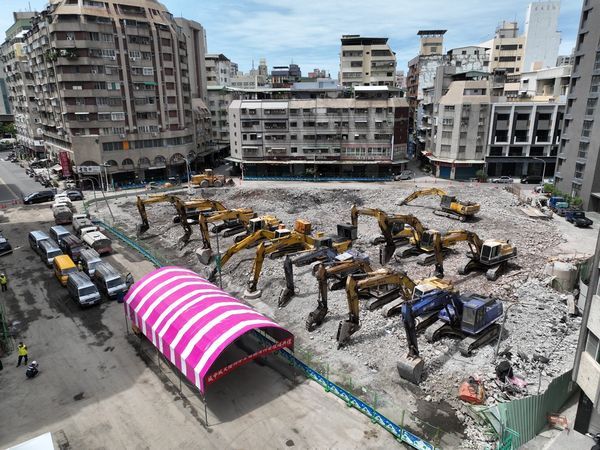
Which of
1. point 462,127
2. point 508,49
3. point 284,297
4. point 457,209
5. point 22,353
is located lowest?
point 22,353

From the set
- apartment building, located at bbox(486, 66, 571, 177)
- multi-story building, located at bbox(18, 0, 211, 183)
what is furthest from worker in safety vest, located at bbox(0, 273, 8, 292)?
apartment building, located at bbox(486, 66, 571, 177)

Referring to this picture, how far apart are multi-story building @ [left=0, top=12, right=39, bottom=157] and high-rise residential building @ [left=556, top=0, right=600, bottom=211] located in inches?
4749

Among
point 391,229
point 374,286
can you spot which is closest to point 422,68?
point 391,229

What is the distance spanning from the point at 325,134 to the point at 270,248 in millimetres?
54569

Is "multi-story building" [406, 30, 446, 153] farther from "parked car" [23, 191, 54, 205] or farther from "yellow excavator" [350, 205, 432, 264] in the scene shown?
"parked car" [23, 191, 54, 205]

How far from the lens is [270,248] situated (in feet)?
123

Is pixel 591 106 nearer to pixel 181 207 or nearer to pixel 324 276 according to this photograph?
pixel 324 276

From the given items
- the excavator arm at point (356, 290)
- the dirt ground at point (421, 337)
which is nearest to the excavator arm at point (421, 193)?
the dirt ground at point (421, 337)

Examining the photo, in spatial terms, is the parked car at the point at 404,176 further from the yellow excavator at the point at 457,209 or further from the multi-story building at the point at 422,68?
the yellow excavator at the point at 457,209

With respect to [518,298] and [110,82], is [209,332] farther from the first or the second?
[110,82]

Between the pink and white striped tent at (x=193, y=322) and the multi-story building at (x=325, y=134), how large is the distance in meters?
61.6

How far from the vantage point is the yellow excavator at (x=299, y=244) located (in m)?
36.8

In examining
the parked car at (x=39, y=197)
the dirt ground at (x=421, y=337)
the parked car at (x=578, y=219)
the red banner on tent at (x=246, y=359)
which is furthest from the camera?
the parked car at (x=39, y=197)

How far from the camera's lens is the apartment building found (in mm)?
82250
